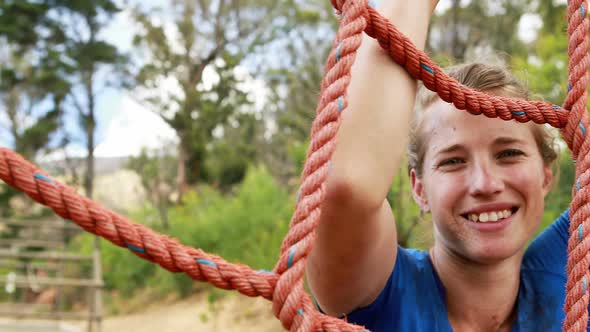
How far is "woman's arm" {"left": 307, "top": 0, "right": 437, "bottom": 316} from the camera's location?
41 centimetres

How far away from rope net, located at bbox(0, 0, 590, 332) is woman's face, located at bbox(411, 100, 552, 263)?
67mm

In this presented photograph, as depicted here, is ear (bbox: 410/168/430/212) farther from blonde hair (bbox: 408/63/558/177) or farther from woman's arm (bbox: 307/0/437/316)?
woman's arm (bbox: 307/0/437/316)

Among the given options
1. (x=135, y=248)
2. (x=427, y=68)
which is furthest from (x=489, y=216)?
(x=135, y=248)

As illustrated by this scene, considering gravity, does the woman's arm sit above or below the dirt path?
above

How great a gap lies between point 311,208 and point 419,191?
37cm

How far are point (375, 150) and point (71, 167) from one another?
956cm

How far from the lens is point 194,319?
16.9ft

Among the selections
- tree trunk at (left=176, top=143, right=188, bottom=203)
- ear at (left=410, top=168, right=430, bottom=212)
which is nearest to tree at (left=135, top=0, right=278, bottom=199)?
tree trunk at (left=176, top=143, right=188, bottom=203)

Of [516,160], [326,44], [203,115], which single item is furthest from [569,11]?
[203,115]

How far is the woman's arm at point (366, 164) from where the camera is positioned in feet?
1.36

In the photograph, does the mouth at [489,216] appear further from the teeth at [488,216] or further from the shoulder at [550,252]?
the shoulder at [550,252]

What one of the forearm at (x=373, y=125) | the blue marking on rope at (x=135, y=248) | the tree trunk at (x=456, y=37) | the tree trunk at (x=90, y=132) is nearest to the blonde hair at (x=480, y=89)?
the forearm at (x=373, y=125)

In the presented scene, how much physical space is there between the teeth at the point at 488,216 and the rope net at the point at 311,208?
88mm

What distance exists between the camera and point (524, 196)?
0.62m
